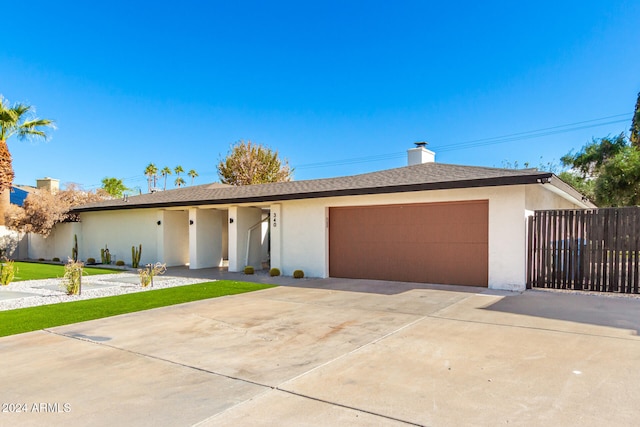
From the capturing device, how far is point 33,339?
18.7ft

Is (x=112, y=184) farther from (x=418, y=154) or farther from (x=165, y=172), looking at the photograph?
(x=418, y=154)

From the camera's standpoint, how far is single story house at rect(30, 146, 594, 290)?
970cm

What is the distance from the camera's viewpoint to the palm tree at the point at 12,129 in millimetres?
16297

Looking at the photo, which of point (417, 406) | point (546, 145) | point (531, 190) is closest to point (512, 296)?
point (531, 190)

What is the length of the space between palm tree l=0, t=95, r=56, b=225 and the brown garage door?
14168 millimetres

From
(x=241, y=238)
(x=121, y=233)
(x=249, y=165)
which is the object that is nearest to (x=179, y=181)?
(x=249, y=165)

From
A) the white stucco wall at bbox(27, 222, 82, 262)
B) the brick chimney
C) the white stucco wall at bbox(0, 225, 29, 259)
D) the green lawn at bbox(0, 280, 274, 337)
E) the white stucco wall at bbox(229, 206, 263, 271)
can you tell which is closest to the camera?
the green lawn at bbox(0, 280, 274, 337)

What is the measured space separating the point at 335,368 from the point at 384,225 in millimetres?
7783

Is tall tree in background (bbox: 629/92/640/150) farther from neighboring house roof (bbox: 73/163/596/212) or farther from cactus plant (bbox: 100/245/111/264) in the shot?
cactus plant (bbox: 100/245/111/264)

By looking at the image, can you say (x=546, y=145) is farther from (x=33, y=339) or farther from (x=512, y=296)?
(x=33, y=339)

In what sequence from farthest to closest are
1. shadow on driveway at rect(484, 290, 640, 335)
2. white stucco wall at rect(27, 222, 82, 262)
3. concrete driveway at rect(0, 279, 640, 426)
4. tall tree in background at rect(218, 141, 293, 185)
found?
tall tree in background at rect(218, 141, 293, 185)
white stucco wall at rect(27, 222, 82, 262)
shadow on driveway at rect(484, 290, 640, 335)
concrete driveway at rect(0, 279, 640, 426)

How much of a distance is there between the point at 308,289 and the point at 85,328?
5.30 metres

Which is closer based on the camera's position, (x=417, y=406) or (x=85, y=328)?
(x=417, y=406)

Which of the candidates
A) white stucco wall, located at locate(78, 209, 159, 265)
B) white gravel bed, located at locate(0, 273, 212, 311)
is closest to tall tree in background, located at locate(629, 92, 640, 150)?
white gravel bed, located at locate(0, 273, 212, 311)
